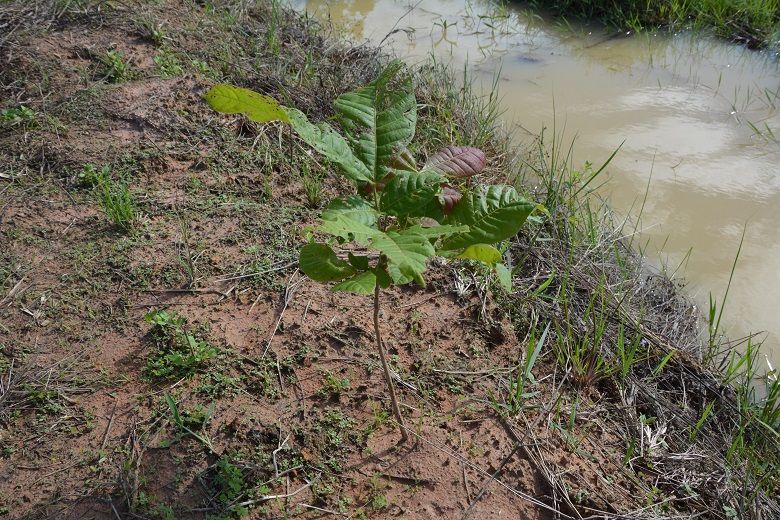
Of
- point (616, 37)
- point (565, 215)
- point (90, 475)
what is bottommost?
point (90, 475)

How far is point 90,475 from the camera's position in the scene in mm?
1630

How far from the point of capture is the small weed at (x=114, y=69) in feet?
10.2

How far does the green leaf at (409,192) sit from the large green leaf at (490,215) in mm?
88

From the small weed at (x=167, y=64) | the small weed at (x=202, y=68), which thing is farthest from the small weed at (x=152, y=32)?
the small weed at (x=202, y=68)

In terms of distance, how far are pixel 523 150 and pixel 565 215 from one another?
96cm

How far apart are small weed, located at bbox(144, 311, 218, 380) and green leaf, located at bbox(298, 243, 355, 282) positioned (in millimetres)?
742

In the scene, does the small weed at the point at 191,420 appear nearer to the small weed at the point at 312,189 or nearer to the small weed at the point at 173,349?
the small weed at the point at 173,349

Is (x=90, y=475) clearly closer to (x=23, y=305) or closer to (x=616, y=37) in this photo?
(x=23, y=305)

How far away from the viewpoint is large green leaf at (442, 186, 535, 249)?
52.7 inches

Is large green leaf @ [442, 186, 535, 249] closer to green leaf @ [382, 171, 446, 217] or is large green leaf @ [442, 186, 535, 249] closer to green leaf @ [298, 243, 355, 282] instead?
green leaf @ [382, 171, 446, 217]

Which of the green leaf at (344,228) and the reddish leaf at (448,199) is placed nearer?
the green leaf at (344,228)

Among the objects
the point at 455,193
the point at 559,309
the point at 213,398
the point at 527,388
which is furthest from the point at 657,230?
the point at 213,398

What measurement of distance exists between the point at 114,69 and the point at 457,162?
237cm

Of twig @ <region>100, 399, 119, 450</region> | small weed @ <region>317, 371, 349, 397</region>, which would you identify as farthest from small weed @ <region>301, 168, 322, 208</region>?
twig @ <region>100, 399, 119, 450</region>
